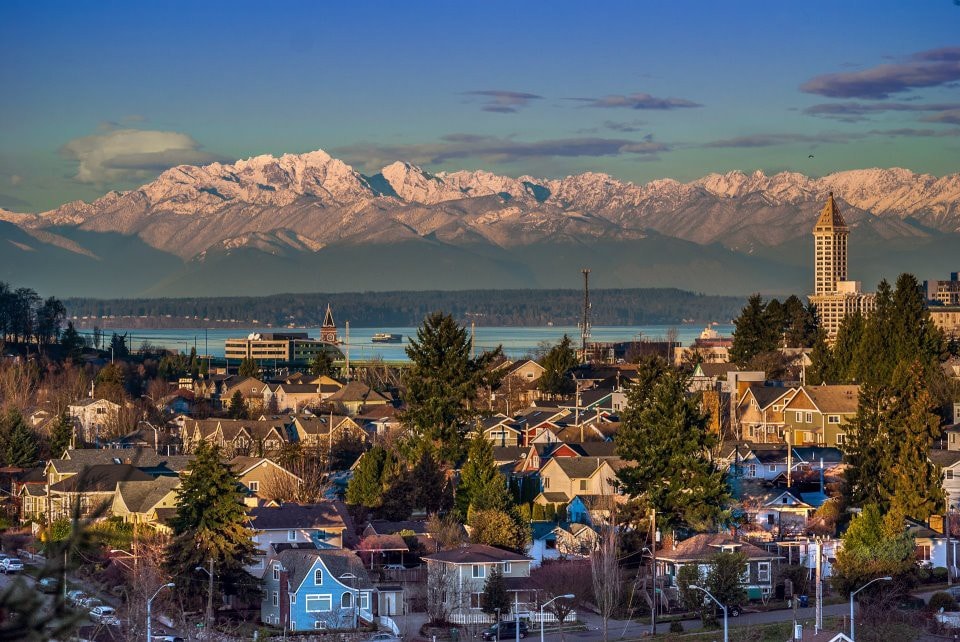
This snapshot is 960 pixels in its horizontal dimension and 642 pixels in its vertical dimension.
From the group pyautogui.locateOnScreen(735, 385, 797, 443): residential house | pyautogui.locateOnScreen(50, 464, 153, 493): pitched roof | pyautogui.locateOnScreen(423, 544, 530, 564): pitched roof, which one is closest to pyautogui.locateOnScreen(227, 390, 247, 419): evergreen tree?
pyautogui.locateOnScreen(735, 385, 797, 443): residential house

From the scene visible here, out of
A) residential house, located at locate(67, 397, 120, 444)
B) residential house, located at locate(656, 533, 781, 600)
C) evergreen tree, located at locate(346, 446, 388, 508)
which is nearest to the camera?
residential house, located at locate(656, 533, 781, 600)

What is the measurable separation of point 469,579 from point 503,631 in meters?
2.63

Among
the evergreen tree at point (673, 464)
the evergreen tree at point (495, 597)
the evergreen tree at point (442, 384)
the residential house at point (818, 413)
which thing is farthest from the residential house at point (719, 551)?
the residential house at point (818, 413)

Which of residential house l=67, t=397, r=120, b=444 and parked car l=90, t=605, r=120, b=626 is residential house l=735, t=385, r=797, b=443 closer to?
residential house l=67, t=397, r=120, b=444

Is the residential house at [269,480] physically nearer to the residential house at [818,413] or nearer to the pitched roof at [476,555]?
the pitched roof at [476,555]

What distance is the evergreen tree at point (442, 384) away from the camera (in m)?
59.2

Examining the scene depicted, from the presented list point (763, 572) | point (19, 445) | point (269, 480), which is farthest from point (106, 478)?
point (763, 572)

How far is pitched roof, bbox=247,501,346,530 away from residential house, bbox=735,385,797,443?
89.1 ft

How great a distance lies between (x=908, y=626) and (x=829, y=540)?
369 inches

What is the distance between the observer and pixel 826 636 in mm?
33125

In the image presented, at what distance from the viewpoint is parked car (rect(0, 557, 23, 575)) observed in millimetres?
46672

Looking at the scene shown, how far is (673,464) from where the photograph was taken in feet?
157

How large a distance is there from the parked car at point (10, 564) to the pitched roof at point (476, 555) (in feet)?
42.0

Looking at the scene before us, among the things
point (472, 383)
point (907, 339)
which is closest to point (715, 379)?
point (907, 339)
